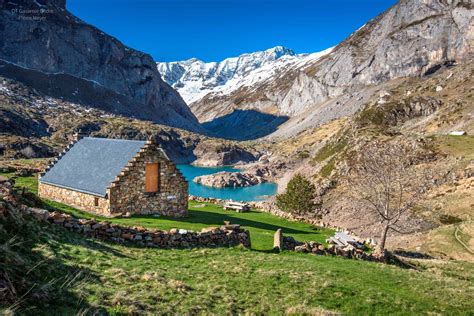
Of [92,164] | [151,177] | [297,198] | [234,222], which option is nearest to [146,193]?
[151,177]

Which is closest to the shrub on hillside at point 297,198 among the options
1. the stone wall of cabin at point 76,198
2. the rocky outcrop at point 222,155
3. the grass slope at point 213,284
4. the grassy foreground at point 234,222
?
the grassy foreground at point 234,222

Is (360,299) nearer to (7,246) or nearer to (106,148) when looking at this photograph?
(7,246)

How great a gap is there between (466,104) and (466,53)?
110546 millimetres

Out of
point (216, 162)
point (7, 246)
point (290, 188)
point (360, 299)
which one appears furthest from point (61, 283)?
point (216, 162)

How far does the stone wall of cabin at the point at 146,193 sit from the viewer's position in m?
25.5

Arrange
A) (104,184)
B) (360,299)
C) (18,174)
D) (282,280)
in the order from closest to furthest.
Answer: (360,299) < (282,280) < (104,184) < (18,174)

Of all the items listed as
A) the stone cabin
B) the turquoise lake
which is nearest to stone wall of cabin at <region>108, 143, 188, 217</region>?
the stone cabin

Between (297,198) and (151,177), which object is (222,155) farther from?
(151,177)

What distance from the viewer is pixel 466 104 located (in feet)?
293

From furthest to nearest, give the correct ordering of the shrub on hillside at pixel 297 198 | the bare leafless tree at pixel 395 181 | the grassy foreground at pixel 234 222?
the shrub on hillside at pixel 297 198
the bare leafless tree at pixel 395 181
the grassy foreground at pixel 234 222

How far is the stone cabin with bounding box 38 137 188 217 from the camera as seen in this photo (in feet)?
84.2

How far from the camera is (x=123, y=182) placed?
84.2ft

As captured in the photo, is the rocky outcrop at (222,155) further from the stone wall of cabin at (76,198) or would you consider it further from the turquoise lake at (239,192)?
the stone wall of cabin at (76,198)

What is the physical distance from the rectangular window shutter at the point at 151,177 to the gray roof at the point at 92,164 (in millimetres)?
1438
